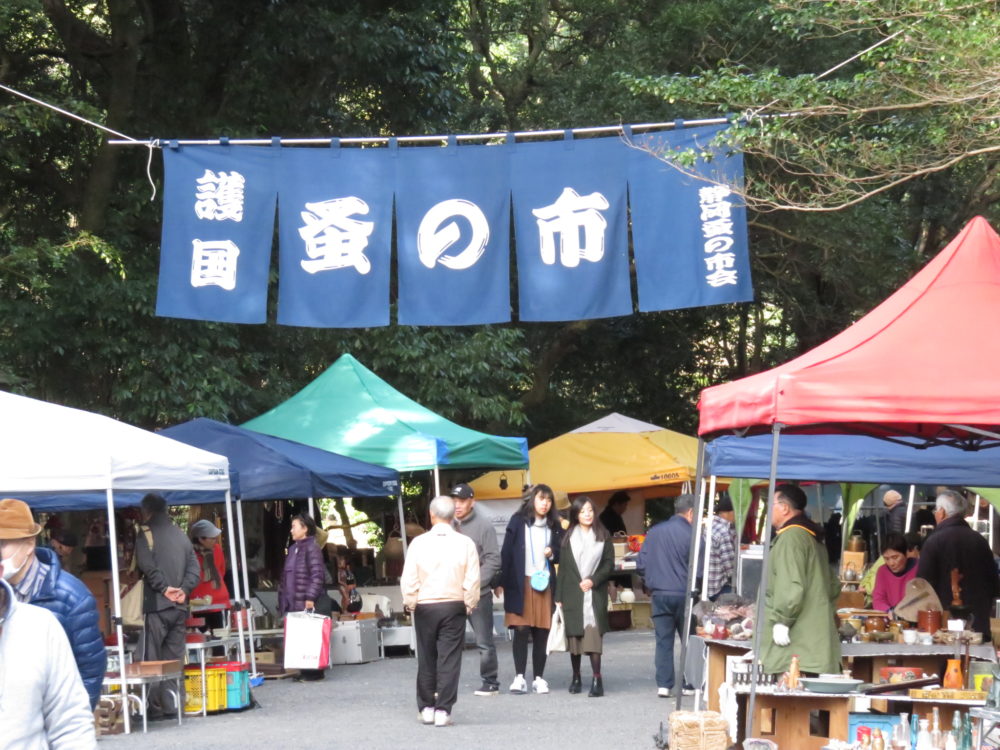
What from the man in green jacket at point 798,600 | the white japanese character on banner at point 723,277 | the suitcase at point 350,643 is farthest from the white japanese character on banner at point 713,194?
the suitcase at point 350,643

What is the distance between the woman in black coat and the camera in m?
12.1

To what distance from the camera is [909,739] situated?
295 inches

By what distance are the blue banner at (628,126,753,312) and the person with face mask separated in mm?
6723

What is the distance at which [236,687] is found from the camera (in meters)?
12.0

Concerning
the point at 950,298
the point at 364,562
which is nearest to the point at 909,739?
the point at 950,298

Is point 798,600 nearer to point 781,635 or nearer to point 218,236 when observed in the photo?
point 781,635

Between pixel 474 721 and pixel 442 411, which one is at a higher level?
pixel 442 411

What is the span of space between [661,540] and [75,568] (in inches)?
301

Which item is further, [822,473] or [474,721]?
[822,473]

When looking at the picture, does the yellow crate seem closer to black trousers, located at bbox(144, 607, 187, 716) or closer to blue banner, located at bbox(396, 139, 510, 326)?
black trousers, located at bbox(144, 607, 187, 716)

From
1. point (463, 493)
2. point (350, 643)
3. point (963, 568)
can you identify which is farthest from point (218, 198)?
point (963, 568)

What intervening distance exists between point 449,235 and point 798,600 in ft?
14.7

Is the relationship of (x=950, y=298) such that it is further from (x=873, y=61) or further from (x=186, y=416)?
(x=186, y=416)

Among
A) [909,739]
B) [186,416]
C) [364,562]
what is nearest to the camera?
[909,739]
